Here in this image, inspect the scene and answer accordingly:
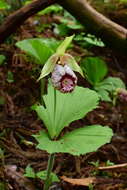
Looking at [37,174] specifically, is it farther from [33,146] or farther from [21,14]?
[21,14]

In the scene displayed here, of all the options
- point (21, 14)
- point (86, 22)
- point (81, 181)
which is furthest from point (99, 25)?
point (81, 181)

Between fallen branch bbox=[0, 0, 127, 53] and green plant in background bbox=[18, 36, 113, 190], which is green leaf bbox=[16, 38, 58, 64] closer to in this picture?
fallen branch bbox=[0, 0, 127, 53]

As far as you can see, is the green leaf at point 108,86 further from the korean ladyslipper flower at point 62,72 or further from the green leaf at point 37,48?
the korean ladyslipper flower at point 62,72

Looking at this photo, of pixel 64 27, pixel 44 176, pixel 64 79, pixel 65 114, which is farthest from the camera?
pixel 64 27

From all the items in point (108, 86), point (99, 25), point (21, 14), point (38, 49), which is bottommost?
point (108, 86)

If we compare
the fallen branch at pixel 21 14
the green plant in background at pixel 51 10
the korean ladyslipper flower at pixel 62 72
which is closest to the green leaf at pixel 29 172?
the korean ladyslipper flower at pixel 62 72

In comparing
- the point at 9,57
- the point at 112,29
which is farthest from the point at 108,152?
the point at 9,57

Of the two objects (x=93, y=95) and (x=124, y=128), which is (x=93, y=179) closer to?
(x=93, y=95)
